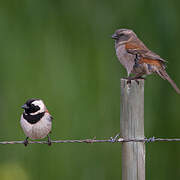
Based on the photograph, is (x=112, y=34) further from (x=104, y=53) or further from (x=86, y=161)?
(x=86, y=161)

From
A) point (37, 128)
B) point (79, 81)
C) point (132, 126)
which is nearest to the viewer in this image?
point (132, 126)

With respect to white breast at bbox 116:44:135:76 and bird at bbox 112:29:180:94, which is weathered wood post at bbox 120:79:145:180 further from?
white breast at bbox 116:44:135:76

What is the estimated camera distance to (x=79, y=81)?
4.27 meters

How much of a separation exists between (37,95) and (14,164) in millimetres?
590

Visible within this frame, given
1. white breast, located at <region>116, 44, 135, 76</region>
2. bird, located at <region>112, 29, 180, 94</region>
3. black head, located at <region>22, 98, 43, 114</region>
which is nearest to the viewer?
black head, located at <region>22, 98, 43, 114</region>

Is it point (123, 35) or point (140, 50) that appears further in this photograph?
point (123, 35)

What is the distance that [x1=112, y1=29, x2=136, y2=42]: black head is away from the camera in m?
4.33

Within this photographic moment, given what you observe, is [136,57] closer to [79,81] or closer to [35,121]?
[79,81]

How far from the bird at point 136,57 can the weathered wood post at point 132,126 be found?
0.80m

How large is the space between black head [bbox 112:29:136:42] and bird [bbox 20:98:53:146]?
106 centimetres

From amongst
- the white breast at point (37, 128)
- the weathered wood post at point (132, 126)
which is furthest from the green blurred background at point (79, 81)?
the weathered wood post at point (132, 126)

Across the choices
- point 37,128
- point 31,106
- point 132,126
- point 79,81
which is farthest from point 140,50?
point 132,126

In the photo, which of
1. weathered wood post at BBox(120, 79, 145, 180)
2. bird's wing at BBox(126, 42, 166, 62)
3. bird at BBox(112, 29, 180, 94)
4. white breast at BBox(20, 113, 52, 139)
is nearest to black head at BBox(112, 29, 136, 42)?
bird at BBox(112, 29, 180, 94)

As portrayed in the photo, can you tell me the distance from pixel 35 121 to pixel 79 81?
2.74 feet
